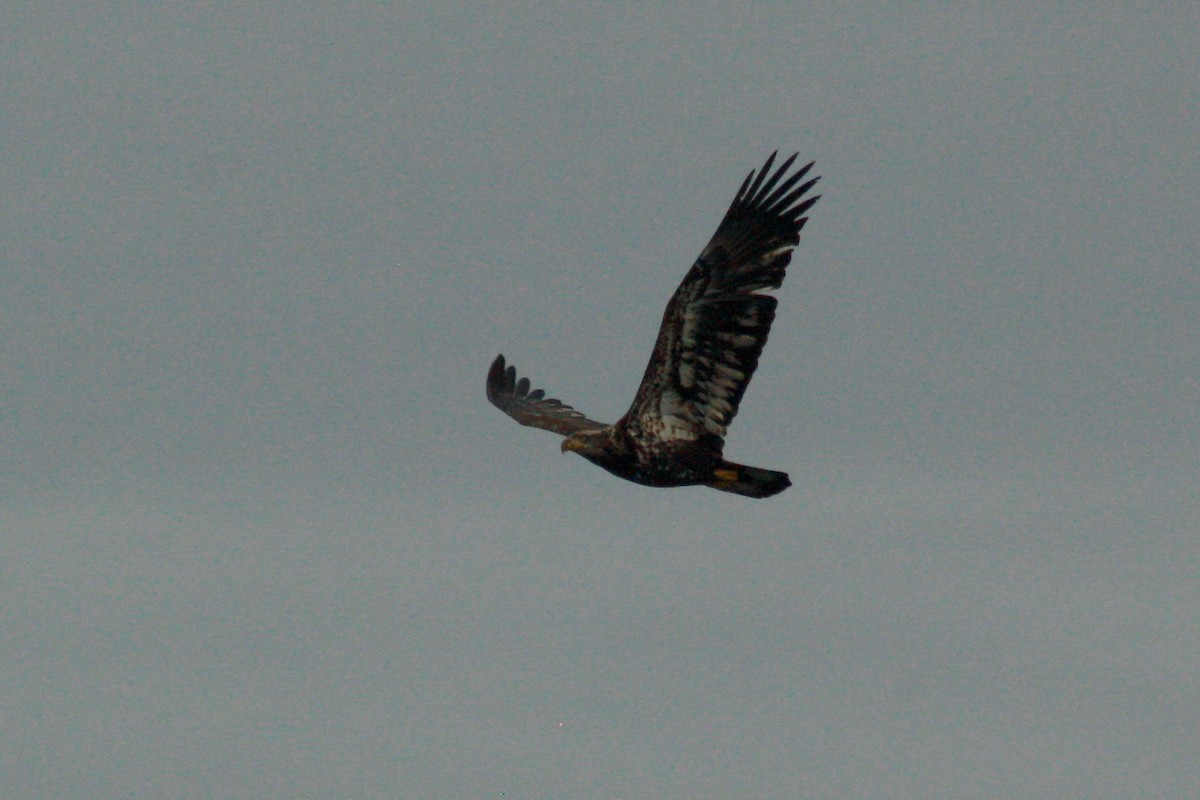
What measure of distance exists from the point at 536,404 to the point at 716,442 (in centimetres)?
714

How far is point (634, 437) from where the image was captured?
2741 cm

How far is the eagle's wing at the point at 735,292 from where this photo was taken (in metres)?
26.1

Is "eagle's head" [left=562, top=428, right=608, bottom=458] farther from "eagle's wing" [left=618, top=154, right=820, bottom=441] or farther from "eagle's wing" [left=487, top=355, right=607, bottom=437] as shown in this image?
"eagle's wing" [left=487, top=355, right=607, bottom=437]

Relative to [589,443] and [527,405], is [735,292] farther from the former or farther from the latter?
[527,405]

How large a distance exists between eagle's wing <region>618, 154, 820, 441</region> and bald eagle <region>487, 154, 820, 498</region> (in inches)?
0.4

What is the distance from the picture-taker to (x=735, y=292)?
1028 inches

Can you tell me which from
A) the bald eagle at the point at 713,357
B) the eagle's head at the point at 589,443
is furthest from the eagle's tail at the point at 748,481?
the eagle's head at the point at 589,443

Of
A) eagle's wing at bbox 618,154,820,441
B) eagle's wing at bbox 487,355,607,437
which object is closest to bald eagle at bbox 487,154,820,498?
eagle's wing at bbox 618,154,820,441

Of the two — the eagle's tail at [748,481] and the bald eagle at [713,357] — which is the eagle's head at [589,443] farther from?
the eagle's tail at [748,481]

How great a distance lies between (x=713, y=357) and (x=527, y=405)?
7654 mm

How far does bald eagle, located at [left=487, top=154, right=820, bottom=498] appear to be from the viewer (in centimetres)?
2611

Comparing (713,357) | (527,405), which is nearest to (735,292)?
(713,357)

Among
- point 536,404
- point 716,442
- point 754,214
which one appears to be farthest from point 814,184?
point 536,404

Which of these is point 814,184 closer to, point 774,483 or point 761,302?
point 761,302
